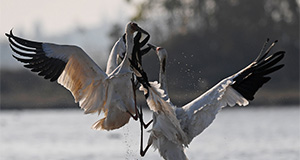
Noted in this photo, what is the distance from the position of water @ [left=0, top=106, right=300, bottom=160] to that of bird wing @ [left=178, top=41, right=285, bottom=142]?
83.5 inches

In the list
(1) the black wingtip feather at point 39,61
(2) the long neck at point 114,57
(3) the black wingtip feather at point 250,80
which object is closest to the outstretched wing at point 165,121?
(3) the black wingtip feather at point 250,80

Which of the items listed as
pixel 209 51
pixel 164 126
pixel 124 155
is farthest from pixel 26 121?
pixel 164 126

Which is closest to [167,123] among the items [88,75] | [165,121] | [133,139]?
[165,121]

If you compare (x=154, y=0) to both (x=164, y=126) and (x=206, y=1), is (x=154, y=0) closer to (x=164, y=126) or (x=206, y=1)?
(x=206, y=1)

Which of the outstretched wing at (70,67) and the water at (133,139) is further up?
the outstretched wing at (70,67)

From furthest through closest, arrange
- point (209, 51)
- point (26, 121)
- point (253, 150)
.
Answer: point (209, 51) < point (26, 121) < point (253, 150)

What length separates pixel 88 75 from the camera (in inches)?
390

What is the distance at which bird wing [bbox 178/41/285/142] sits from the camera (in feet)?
30.5

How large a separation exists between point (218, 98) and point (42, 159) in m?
6.27

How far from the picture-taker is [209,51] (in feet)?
123

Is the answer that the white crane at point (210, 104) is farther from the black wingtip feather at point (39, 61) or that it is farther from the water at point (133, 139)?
the water at point (133, 139)

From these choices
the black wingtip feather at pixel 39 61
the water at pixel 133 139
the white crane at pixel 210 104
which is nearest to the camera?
the white crane at pixel 210 104

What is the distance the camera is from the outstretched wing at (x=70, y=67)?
9.81 m

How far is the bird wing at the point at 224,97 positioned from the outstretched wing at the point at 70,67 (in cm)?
123
